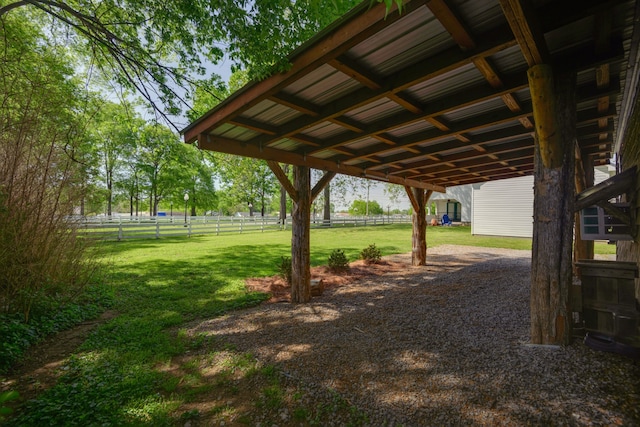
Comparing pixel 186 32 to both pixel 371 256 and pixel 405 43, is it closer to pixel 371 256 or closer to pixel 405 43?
pixel 405 43

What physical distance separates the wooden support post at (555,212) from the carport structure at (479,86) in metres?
0.01

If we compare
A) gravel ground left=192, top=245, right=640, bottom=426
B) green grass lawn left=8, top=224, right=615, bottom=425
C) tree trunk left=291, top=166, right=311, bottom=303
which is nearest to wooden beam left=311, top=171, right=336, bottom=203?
tree trunk left=291, top=166, right=311, bottom=303

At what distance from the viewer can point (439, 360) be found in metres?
2.82

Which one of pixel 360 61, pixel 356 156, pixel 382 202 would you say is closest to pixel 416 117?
pixel 360 61

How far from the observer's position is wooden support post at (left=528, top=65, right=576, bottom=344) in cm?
265

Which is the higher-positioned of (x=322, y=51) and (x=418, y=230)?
(x=322, y=51)

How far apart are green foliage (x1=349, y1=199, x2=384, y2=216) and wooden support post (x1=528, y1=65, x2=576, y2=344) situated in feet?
139

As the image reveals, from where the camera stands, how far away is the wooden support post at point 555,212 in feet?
8.68

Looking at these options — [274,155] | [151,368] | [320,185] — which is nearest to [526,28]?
[274,155]

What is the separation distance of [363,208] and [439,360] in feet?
141

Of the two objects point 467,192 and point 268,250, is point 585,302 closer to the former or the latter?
point 268,250

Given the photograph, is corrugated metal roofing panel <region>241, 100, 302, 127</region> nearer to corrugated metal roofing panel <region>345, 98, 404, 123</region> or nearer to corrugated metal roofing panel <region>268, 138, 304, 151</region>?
corrugated metal roofing panel <region>268, 138, 304, 151</region>

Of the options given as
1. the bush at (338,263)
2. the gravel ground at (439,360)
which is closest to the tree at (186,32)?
the gravel ground at (439,360)

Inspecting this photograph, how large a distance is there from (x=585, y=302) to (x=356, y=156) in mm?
4056
